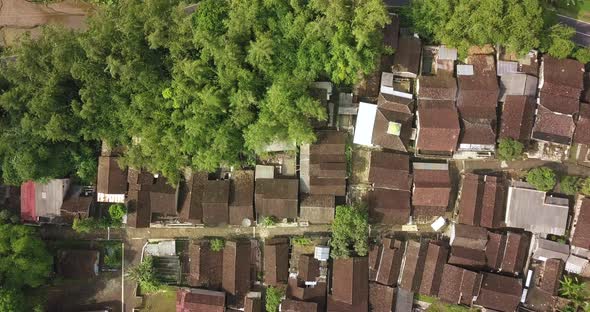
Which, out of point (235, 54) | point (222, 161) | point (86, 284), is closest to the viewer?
point (235, 54)

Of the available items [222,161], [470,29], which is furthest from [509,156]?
[222,161]

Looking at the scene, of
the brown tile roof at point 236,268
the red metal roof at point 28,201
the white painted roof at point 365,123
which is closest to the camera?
the white painted roof at point 365,123

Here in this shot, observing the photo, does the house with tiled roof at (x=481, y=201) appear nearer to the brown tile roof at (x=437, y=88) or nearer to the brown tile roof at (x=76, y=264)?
the brown tile roof at (x=437, y=88)

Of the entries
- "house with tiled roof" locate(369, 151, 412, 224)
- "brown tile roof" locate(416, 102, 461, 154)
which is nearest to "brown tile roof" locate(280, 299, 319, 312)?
"house with tiled roof" locate(369, 151, 412, 224)

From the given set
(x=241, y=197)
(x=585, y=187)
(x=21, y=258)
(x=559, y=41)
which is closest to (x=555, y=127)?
(x=585, y=187)

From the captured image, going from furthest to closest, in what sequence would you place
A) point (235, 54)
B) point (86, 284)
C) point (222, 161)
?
point (86, 284)
point (222, 161)
point (235, 54)

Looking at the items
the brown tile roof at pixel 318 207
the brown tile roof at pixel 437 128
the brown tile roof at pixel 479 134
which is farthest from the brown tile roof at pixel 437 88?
the brown tile roof at pixel 318 207

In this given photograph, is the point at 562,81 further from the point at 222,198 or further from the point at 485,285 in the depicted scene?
the point at 222,198
